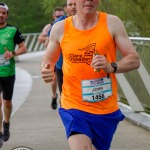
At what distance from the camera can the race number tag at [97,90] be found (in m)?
5.17

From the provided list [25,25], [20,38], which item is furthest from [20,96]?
[25,25]

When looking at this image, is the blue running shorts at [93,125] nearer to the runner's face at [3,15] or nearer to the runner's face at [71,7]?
the runner's face at [3,15]

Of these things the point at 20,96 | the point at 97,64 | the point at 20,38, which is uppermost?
the point at 97,64

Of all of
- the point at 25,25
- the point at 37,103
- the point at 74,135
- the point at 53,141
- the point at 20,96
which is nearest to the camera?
the point at 74,135

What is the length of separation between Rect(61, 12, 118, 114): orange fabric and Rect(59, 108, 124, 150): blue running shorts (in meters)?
0.04

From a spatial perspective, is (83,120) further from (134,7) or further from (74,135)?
(134,7)

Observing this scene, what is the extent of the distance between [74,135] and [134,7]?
929cm

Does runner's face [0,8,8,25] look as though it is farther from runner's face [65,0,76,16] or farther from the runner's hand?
runner's face [65,0,76,16]

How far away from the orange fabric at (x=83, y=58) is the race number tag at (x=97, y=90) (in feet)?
0.11

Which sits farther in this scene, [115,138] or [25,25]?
[25,25]

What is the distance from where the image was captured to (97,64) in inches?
185

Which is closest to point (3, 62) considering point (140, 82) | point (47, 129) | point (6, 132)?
point (6, 132)

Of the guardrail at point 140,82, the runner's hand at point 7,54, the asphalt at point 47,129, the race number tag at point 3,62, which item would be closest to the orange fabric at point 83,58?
the asphalt at point 47,129

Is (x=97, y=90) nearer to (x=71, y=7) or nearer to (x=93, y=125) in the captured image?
(x=93, y=125)
